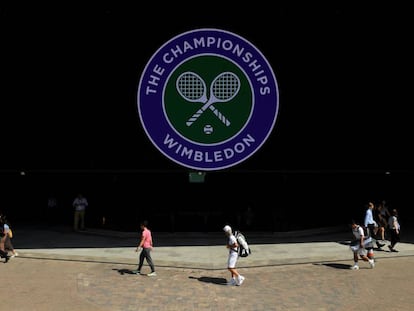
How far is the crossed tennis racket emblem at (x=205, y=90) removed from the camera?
59.2 feet

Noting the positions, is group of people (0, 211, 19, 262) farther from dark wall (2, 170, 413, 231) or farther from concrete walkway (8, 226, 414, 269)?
dark wall (2, 170, 413, 231)

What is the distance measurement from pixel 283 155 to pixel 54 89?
31.0 ft

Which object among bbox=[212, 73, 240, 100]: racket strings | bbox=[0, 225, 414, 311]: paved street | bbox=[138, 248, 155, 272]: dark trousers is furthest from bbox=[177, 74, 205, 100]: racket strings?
bbox=[138, 248, 155, 272]: dark trousers

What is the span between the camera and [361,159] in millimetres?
20250

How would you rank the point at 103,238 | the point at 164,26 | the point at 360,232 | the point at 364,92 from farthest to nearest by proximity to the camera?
the point at 364,92 < the point at 164,26 < the point at 103,238 < the point at 360,232

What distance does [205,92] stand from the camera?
18.2 meters

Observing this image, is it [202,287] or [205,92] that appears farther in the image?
[205,92]

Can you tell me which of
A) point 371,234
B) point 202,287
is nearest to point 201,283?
point 202,287

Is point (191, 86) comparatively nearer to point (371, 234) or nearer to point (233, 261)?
point (371, 234)

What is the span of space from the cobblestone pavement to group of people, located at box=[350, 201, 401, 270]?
41cm

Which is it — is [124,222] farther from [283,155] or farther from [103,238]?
[283,155]

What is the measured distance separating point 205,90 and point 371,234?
7839 mm

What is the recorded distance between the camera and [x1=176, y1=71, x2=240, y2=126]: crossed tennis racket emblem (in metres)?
18.0

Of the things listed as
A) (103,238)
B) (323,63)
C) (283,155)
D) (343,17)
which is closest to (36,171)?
(103,238)
